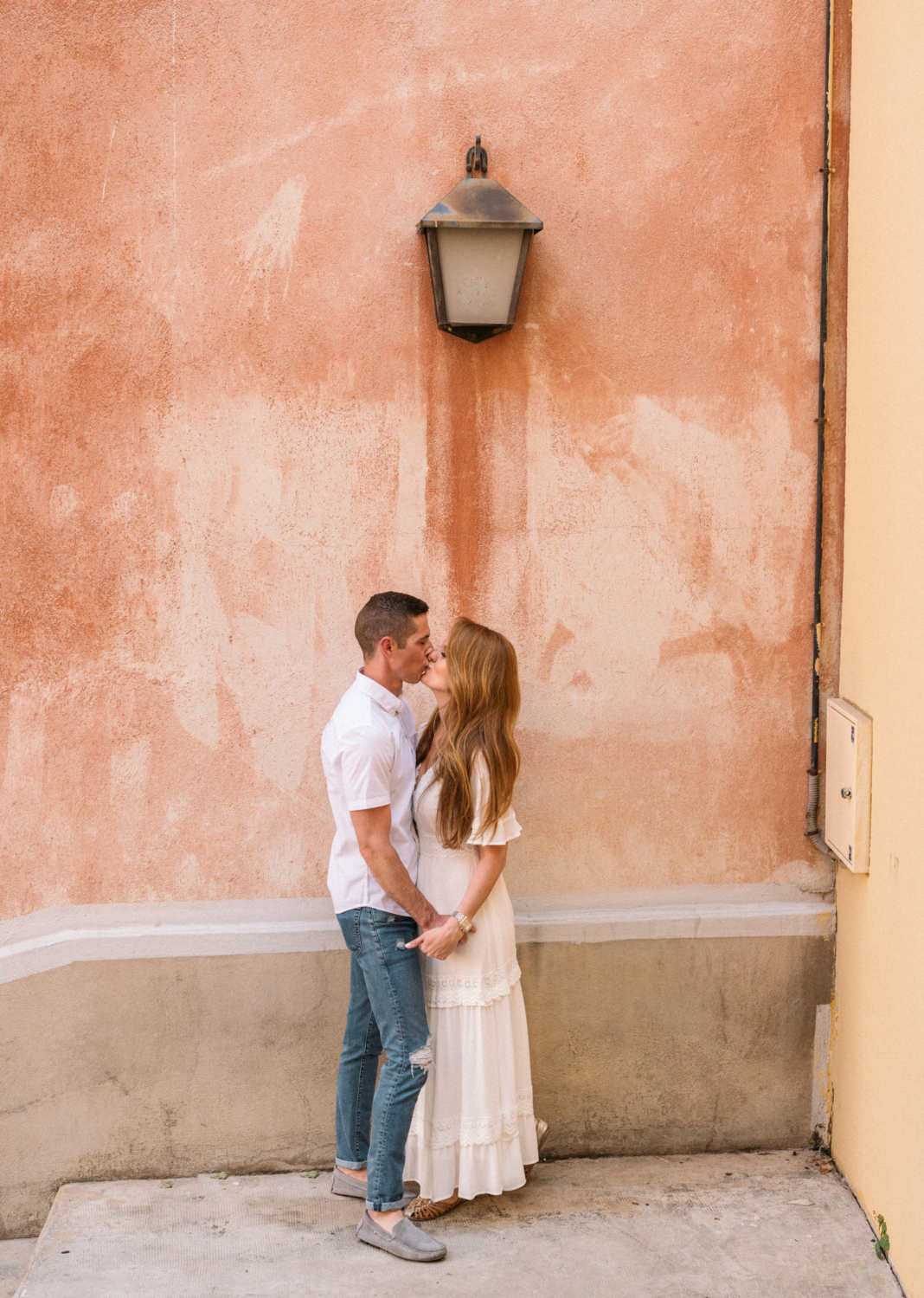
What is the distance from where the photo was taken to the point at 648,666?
14.3ft

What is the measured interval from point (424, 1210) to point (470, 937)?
0.99 meters

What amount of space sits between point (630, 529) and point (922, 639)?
1.16 meters

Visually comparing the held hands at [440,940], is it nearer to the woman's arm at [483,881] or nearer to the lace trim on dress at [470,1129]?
the woman's arm at [483,881]

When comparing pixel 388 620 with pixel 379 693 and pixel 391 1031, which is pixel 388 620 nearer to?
pixel 379 693

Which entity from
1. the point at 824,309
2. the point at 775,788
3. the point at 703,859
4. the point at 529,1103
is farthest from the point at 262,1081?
the point at 824,309

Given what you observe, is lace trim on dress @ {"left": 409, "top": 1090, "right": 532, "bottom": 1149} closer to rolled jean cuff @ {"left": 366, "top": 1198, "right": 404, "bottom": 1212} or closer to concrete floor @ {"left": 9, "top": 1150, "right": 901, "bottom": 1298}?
rolled jean cuff @ {"left": 366, "top": 1198, "right": 404, "bottom": 1212}

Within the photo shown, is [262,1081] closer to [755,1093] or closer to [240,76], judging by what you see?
[755,1093]

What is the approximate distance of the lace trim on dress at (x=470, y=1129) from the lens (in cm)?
384

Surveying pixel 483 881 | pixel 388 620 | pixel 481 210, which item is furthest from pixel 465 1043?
pixel 481 210

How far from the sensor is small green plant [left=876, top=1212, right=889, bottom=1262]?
3.80m

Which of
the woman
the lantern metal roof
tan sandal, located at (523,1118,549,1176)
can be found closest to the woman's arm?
the woman

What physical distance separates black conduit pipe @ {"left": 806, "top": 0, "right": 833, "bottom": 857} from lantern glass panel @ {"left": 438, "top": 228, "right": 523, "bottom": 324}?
3.87 ft

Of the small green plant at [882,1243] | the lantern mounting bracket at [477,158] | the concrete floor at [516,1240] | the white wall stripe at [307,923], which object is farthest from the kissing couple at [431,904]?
the lantern mounting bracket at [477,158]

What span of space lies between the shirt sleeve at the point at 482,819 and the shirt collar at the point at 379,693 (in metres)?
0.33
